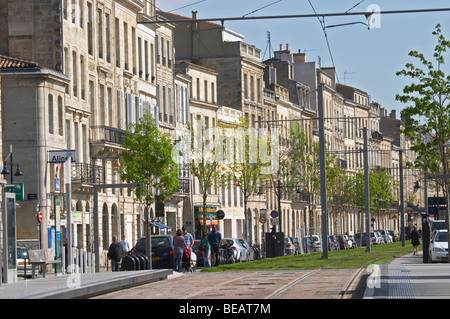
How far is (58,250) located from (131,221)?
45.5 ft

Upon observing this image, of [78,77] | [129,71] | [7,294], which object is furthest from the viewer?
[129,71]

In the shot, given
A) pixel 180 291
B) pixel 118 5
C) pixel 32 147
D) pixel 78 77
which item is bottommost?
pixel 180 291

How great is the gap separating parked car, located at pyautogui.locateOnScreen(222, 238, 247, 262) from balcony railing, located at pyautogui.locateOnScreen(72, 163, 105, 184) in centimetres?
750

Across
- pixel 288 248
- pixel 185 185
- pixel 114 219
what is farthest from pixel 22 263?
pixel 185 185

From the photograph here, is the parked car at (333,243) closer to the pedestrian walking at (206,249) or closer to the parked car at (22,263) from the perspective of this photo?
the pedestrian walking at (206,249)

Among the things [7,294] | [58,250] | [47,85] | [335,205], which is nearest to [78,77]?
[47,85]

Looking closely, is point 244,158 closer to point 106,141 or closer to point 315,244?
point 315,244

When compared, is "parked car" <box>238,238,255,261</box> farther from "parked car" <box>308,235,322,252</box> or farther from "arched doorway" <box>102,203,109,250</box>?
"parked car" <box>308,235,322,252</box>

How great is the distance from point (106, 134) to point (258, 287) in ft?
112

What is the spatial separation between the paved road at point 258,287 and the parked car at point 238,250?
60.3ft

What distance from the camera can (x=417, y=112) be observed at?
43062 mm

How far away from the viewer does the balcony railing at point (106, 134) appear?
6034 cm
